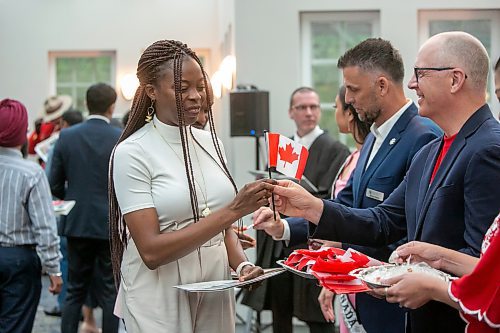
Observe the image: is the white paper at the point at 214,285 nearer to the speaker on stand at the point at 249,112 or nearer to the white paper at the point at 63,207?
the white paper at the point at 63,207

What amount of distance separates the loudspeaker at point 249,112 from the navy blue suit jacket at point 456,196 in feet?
13.1

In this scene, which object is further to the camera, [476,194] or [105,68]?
[105,68]

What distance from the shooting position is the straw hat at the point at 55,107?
10345mm

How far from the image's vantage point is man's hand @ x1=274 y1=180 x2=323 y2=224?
3.28 meters

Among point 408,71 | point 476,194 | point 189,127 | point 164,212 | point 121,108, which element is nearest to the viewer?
point 476,194

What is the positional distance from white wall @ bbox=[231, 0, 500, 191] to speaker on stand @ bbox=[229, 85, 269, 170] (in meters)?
0.51

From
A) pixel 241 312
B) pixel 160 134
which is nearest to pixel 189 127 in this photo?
pixel 160 134

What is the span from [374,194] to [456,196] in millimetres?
934

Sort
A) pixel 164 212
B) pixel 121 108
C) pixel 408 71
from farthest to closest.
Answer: pixel 121 108
pixel 408 71
pixel 164 212

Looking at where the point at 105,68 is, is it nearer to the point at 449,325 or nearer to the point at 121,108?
the point at 121,108

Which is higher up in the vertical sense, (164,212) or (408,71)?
(408,71)

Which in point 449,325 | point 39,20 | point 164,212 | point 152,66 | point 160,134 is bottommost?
point 449,325

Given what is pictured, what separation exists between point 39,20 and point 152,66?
38.3ft

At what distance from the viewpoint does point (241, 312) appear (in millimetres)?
7707
